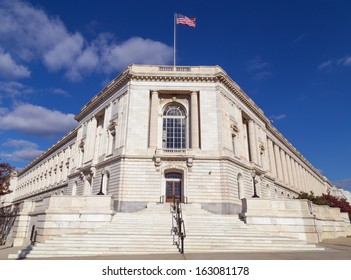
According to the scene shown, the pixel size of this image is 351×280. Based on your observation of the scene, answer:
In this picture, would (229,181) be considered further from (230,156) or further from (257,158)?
(257,158)

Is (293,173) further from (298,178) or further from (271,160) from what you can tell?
(271,160)

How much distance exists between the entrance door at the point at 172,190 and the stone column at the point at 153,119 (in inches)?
151

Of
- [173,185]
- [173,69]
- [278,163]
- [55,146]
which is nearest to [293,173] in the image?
[278,163]

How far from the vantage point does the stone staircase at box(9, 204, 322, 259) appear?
38.2 ft

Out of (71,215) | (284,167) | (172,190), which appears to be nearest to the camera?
(71,215)

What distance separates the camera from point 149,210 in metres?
20.0

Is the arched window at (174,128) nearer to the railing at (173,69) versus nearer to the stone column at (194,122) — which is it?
the stone column at (194,122)

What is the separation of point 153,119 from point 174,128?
8.06 ft

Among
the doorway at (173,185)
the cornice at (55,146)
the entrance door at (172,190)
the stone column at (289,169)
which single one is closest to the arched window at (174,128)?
the doorway at (173,185)

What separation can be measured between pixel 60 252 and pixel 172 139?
51.2 feet

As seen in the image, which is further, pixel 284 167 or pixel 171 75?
pixel 284 167

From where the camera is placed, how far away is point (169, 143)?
25.2m

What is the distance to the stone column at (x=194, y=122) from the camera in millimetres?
24230

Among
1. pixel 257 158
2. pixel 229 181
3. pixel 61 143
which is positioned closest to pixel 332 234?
pixel 229 181
